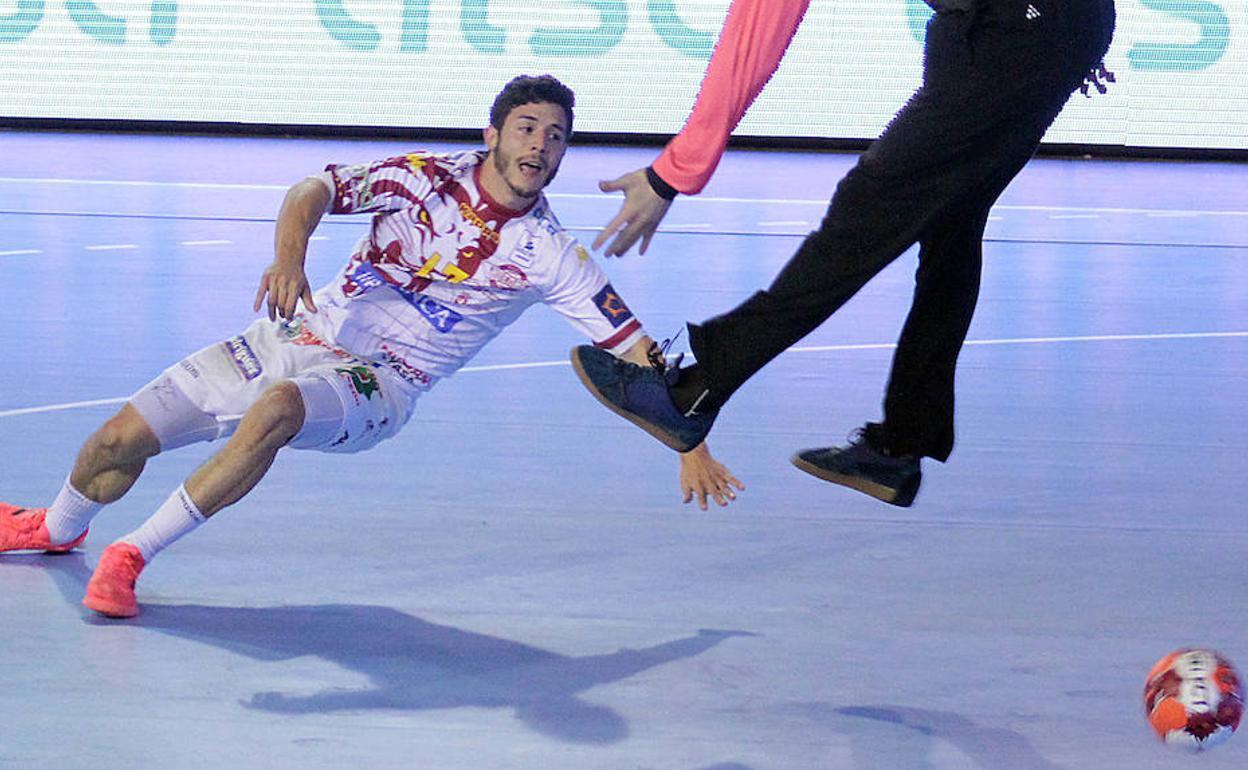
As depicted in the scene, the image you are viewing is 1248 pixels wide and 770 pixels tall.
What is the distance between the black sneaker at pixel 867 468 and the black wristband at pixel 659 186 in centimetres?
95

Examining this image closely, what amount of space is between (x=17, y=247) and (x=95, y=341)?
9.68ft

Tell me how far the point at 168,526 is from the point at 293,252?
2.77 feet

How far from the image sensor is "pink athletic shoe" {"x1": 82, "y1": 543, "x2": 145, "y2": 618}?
477 centimetres

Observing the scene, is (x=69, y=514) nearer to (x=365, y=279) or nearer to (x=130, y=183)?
(x=365, y=279)

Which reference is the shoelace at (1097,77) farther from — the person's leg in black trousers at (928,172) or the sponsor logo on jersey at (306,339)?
the sponsor logo on jersey at (306,339)

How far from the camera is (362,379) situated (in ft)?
16.9

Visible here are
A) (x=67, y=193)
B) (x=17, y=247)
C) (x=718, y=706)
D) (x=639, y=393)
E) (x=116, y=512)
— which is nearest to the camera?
(x=639, y=393)

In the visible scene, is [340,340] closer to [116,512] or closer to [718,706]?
[116,512]

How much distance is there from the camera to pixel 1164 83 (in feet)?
54.9

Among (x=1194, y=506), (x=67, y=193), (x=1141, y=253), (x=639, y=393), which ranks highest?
(x=639, y=393)

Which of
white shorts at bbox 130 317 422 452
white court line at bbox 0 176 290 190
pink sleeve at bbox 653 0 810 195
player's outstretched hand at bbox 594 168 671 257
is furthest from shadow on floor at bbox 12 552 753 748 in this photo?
white court line at bbox 0 176 290 190

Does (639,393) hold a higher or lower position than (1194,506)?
higher

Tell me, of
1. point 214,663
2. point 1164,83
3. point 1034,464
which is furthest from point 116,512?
point 1164,83

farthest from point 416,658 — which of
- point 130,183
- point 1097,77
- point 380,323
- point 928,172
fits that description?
point 130,183
